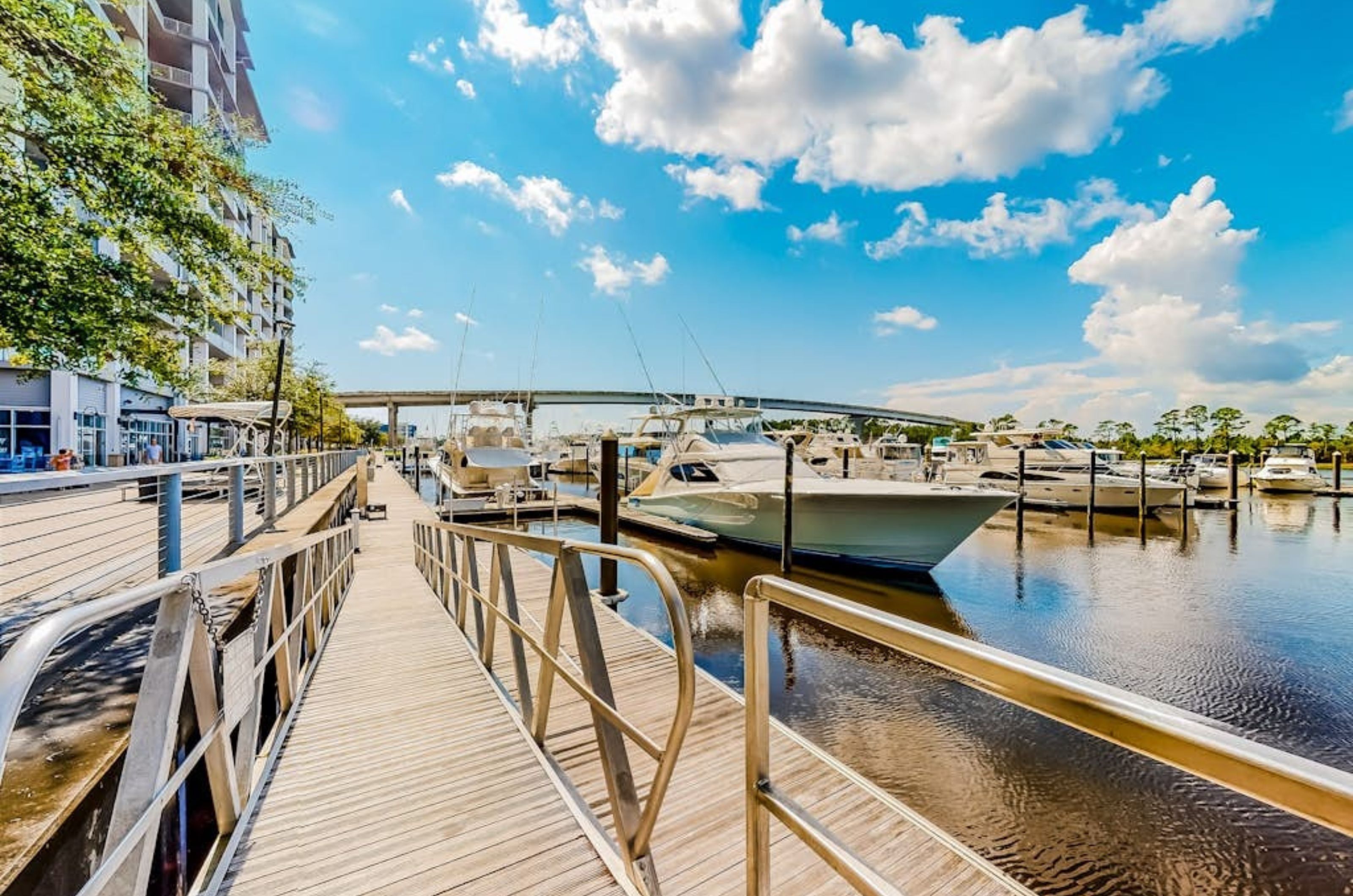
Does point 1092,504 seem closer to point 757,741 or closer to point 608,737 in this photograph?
point 608,737

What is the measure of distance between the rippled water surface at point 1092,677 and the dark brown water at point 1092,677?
2 centimetres

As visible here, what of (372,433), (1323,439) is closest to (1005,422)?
(1323,439)

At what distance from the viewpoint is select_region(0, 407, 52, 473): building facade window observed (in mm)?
17781

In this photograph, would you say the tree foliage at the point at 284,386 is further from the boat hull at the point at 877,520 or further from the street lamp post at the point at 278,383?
the boat hull at the point at 877,520

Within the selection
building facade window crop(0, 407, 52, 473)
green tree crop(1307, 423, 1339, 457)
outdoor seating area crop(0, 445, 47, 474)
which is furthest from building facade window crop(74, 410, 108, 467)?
green tree crop(1307, 423, 1339, 457)

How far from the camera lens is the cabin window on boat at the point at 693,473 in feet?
48.3

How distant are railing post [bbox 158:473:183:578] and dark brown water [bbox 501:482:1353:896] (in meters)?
5.66

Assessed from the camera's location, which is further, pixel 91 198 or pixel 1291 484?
pixel 1291 484

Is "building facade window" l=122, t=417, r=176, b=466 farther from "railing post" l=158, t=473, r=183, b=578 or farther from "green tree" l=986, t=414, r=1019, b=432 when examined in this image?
"green tree" l=986, t=414, r=1019, b=432

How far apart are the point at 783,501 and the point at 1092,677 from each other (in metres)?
6.28

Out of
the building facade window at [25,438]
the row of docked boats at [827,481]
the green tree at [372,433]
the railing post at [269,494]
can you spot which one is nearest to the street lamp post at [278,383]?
the railing post at [269,494]

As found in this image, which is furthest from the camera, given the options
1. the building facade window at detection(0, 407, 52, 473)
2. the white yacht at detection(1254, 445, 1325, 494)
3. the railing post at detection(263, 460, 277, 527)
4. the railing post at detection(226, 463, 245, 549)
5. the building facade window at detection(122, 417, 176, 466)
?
the white yacht at detection(1254, 445, 1325, 494)

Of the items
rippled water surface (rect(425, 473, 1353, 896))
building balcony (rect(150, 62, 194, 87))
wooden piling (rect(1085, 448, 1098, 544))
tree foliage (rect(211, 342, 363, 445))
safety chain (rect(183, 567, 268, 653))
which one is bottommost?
rippled water surface (rect(425, 473, 1353, 896))

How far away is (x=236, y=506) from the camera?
5844mm
